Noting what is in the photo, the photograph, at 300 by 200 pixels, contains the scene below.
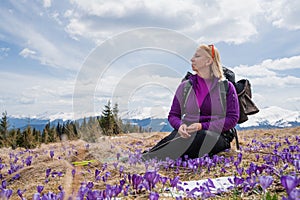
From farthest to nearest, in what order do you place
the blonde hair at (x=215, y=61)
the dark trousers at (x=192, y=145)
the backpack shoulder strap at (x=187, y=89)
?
the backpack shoulder strap at (x=187, y=89), the blonde hair at (x=215, y=61), the dark trousers at (x=192, y=145)

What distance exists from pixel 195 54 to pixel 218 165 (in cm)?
200

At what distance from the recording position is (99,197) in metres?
1.76

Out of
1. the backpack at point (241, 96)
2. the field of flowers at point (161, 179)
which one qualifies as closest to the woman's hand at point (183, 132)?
the field of flowers at point (161, 179)

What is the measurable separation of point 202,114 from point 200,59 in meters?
1.00

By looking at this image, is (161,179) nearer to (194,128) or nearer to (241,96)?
(194,128)

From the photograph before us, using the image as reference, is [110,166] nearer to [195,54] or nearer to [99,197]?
[195,54]

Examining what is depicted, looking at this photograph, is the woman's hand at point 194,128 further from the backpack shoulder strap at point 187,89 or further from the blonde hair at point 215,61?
the blonde hair at point 215,61

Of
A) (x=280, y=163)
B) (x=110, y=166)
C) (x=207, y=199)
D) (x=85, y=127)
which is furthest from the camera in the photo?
(x=85, y=127)

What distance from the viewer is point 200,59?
5.05 meters

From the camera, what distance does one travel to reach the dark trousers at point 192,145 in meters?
4.89

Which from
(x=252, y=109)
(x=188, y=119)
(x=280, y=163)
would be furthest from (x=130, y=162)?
(x=252, y=109)

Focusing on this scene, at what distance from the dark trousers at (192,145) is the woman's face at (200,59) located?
1195 millimetres

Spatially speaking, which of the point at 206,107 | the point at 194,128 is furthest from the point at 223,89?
the point at 194,128

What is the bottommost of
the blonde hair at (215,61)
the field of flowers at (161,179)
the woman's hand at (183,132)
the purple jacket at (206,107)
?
the field of flowers at (161,179)
